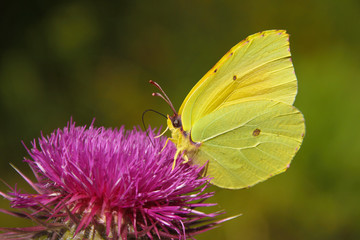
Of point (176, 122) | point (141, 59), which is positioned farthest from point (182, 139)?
point (141, 59)

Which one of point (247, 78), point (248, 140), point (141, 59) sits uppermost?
Answer: point (247, 78)

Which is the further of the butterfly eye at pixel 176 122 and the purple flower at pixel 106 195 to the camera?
the butterfly eye at pixel 176 122

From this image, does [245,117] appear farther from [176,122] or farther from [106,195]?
[106,195]

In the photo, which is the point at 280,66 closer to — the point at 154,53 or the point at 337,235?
the point at 337,235

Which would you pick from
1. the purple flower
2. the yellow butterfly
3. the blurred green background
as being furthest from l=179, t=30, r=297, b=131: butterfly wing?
the blurred green background

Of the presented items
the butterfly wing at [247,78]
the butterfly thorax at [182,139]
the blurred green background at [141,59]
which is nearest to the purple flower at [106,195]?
the butterfly thorax at [182,139]

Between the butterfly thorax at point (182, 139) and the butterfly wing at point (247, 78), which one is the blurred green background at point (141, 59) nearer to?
the butterfly wing at point (247, 78)

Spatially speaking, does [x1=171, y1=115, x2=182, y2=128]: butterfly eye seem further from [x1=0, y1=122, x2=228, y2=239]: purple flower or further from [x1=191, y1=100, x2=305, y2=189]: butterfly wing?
[x1=0, y1=122, x2=228, y2=239]: purple flower

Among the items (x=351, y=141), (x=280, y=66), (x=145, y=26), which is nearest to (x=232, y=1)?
(x=145, y=26)
